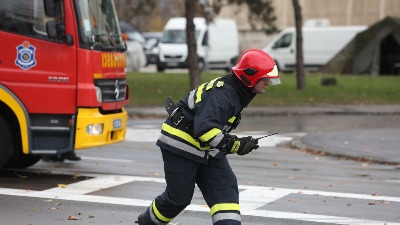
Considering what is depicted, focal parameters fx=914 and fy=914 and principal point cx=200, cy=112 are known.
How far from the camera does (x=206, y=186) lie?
23.1 ft

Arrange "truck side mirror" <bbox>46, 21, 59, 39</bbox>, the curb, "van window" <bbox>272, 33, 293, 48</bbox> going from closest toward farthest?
"truck side mirror" <bbox>46, 21, 59, 39</bbox> < the curb < "van window" <bbox>272, 33, 293, 48</bbox>

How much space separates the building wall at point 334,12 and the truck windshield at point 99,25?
41.6 metres

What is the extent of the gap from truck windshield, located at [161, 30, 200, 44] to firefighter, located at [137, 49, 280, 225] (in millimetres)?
34819

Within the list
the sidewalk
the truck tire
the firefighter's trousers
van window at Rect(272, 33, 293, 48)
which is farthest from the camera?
van window at Rect(272, 33, 293, 48)

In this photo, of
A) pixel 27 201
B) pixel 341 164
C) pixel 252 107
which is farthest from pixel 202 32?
pixel 27 201

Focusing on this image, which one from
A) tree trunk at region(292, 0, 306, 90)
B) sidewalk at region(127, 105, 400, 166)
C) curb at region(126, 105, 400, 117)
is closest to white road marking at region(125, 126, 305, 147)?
sidewalk at region(127, 105, 400, 166)

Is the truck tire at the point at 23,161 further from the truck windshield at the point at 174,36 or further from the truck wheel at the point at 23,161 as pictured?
the truck windshield at the point at 174,36

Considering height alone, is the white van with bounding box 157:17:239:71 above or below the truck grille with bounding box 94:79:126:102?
below

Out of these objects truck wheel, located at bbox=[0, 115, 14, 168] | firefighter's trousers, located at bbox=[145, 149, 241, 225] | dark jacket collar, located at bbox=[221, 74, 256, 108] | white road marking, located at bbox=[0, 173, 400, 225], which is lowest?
white road marking, located at bbox=[0, 173, 400, 225]

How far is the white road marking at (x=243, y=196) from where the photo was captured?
8.73 meters

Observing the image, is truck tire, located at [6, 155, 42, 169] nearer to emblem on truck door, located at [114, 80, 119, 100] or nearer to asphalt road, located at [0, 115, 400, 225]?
asphalt road, located at [0, 115, 400, 225]

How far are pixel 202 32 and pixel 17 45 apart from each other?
30.9 metres

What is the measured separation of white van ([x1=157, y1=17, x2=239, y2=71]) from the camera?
41531 mm

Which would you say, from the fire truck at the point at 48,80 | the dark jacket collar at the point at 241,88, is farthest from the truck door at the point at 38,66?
the dark jacket collar at the point at 241,88
